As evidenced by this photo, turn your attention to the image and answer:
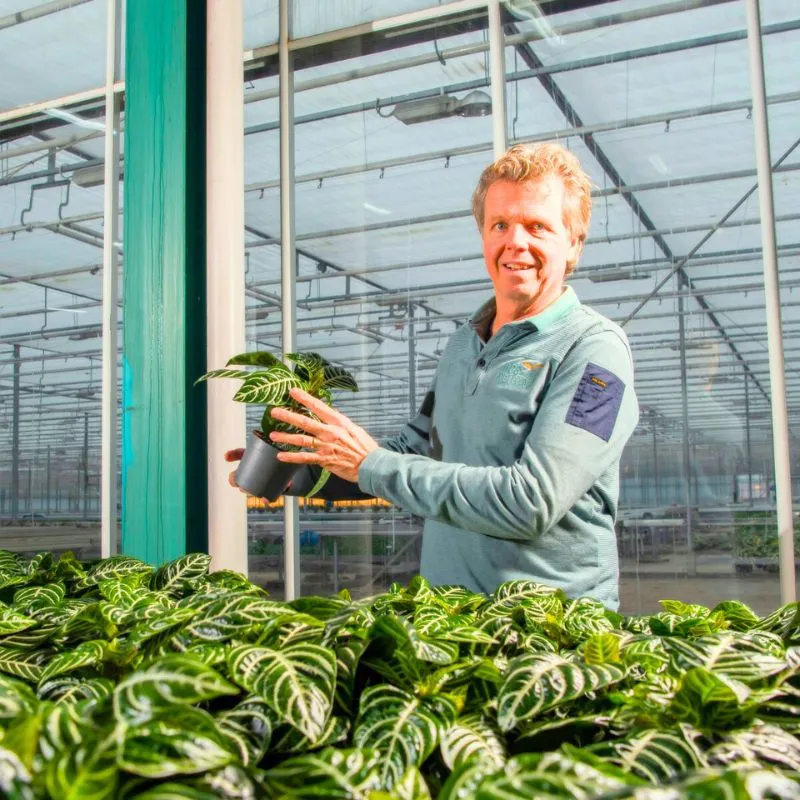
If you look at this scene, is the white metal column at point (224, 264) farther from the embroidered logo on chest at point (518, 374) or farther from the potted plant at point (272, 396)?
the embroidered logo on chest at point (518, 374)

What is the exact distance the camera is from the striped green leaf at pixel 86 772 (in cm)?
44

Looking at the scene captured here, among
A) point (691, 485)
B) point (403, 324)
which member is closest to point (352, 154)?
point (403, 324)

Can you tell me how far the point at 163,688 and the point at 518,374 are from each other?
45.8 inches

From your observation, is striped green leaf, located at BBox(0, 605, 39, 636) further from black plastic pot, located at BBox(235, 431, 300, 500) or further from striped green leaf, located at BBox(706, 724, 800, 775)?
black plastic pot, located at BBox(235, 431, 300, 500)

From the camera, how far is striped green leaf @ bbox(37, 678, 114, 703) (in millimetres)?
653

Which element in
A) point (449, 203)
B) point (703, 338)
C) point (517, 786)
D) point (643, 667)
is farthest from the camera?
point (449, 203)

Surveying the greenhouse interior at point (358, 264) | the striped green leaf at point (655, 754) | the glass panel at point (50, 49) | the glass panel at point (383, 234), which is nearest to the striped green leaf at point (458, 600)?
the greenhouse interior at point (358, 264)

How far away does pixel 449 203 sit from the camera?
379 cm

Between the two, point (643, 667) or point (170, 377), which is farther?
point (170, 377)

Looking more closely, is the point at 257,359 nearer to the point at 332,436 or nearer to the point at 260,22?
the point at 332,436

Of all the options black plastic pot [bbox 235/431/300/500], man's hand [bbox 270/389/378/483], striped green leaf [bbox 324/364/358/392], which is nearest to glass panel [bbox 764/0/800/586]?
striped green leaf [bbox 324/364/358/392]

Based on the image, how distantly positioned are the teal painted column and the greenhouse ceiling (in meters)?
0.82

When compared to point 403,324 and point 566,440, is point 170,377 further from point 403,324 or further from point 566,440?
point 566,440

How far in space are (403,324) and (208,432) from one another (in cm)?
106
